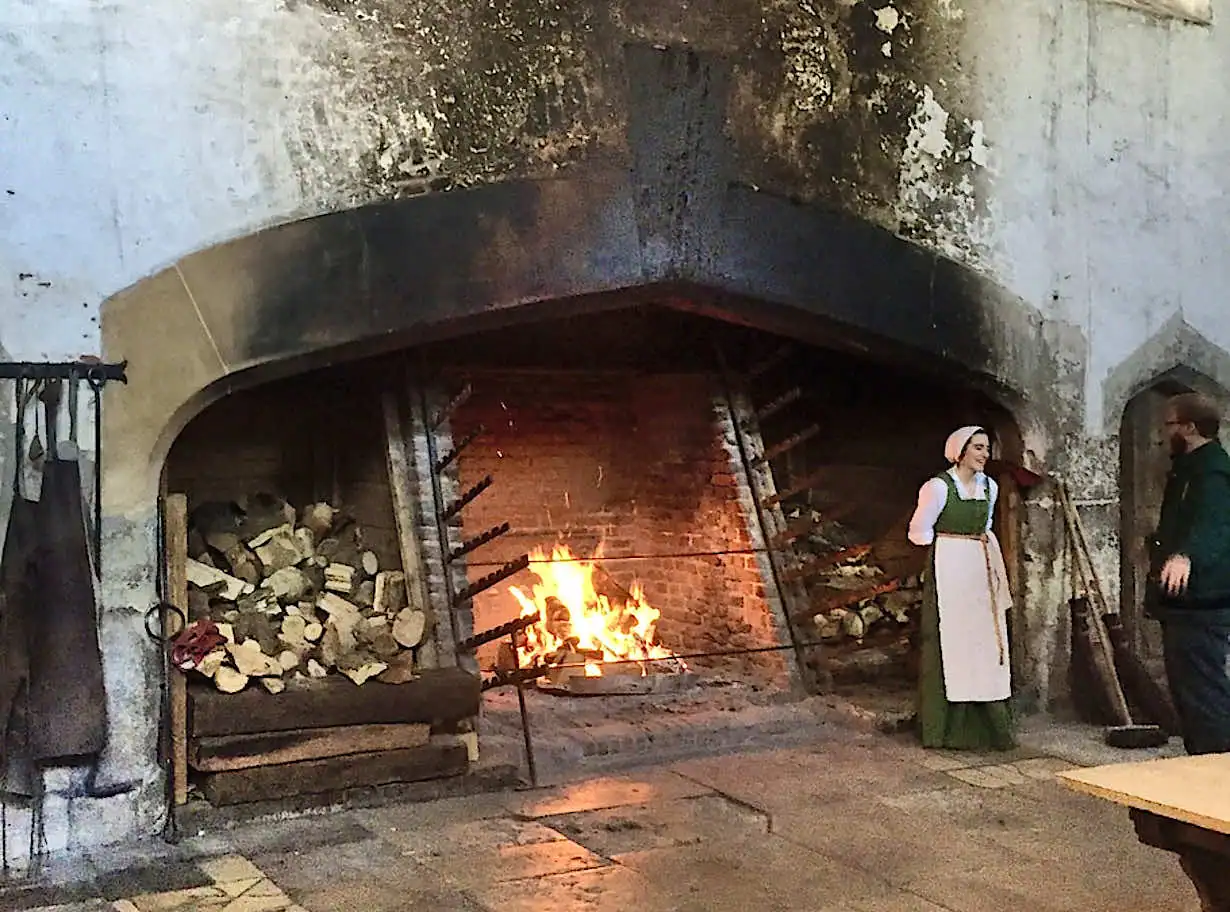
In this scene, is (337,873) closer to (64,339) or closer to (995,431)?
(64,339)

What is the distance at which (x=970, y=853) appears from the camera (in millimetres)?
4031

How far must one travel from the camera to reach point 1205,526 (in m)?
4.59

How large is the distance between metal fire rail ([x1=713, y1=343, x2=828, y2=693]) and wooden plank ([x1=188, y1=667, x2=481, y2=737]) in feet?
6.12

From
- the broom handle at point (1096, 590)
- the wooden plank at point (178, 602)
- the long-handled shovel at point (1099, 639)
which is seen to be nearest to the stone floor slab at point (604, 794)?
the wooden plank at point (178, 602)

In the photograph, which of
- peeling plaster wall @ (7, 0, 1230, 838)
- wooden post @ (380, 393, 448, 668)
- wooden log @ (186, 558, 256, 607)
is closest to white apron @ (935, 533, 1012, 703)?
peeling plaster wall @ (7, 0, 1230, 838)

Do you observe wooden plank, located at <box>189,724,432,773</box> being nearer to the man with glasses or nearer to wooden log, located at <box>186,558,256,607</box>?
wooden log, located at <box>186,558,256,607</box>

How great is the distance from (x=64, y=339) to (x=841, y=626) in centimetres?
375

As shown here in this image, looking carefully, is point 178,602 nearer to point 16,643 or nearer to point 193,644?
point 193,644

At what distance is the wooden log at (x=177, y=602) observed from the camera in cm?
428

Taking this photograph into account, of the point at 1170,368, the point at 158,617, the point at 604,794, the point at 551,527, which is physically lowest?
the point at 604,794

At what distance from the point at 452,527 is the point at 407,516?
0.20m

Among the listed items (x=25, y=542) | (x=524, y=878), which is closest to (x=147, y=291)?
(x=25, y=542)

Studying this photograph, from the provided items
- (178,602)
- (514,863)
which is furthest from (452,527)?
(514,863)

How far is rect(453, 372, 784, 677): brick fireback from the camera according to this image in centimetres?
658
